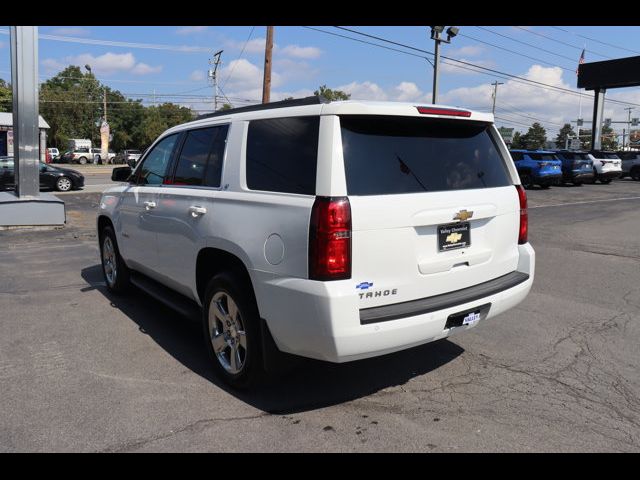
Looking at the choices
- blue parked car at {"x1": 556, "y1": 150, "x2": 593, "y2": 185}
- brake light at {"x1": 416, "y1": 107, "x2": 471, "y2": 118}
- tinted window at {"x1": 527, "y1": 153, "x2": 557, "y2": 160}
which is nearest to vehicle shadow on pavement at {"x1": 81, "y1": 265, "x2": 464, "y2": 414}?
brake light at {"x1": 416, "y1": 107, "x2": 471, "y2": 118}

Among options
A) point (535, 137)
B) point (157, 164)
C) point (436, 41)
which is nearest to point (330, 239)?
point (157, 164)

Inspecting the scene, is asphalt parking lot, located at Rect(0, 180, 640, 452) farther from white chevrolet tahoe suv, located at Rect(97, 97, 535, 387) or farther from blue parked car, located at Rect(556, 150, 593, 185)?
blue parked car, located at Rect(556, 150, 593, 185)

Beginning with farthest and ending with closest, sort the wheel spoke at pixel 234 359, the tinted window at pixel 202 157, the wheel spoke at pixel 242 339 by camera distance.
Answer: the tinted window at pixel 202 157 → the wheel spoke at pixel 234 359 → the wheel spoke at pixel 242 339

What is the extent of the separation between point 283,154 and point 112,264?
12.0 ft

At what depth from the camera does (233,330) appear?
150 inches

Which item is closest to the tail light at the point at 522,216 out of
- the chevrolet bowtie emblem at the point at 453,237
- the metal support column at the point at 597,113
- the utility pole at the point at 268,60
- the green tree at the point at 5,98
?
the chevrolet bowtie emblem at the point at 453,237

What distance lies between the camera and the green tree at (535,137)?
12938 cm

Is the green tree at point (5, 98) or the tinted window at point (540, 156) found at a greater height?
the green tree at point (5, 98)

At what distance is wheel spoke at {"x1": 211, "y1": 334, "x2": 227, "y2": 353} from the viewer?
12.9 feet

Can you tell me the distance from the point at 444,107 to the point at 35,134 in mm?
11631

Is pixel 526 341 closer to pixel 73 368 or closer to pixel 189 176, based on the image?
pixel 189 176

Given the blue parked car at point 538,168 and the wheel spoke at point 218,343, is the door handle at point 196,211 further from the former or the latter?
the blue parked car at point 538,168

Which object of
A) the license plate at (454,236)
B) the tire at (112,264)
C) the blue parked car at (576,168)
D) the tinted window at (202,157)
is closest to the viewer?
the license plate at (454,236)

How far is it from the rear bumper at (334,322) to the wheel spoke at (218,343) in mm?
697
